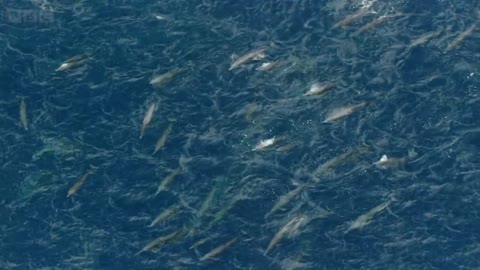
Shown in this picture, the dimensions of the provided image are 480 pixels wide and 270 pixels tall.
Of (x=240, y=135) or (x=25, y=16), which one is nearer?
(x=240, y=135)

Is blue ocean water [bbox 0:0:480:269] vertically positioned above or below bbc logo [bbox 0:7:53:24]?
below

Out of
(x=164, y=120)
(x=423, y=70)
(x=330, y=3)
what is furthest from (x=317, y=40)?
(x=164, y=120)

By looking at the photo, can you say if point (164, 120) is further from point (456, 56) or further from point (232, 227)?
point (456, 56)

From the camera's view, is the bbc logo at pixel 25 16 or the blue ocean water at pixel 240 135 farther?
the bbc logo at pixel 25 16

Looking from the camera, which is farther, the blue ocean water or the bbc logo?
the bbc logo

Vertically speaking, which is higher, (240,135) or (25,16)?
(25,16)
